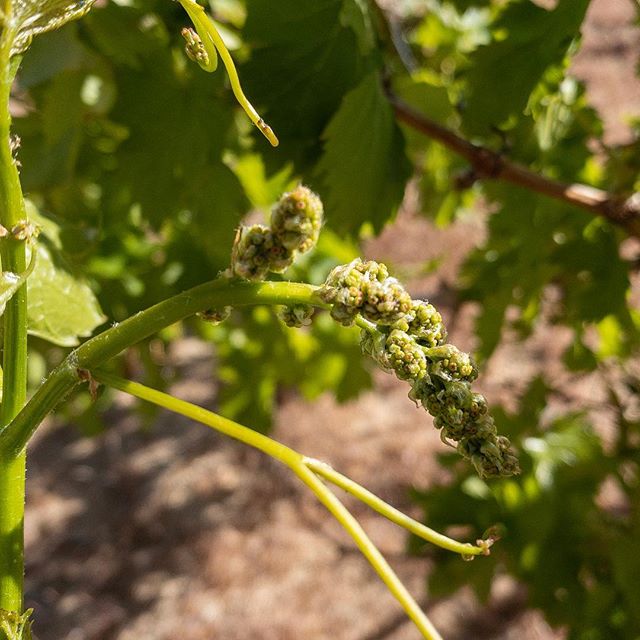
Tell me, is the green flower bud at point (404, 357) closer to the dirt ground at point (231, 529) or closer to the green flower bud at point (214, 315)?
the green flower bud at point (214, 315)

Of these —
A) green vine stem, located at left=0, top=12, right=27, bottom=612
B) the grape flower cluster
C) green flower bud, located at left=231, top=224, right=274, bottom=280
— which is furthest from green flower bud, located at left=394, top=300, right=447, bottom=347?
green vine stem, located at left=0, top=12, right=27, bottom=612

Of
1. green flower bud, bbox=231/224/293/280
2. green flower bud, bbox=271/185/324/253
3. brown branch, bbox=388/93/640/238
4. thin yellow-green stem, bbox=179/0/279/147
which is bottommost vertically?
brown branch, bbox=388/93/640/238

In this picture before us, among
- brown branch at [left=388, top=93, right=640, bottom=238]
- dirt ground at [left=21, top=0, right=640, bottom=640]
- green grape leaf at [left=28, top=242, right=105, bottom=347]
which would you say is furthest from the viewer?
dirt ground at [left=21, top=0, right=640, bottom=640]

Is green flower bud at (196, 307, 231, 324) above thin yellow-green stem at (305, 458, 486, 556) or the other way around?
above

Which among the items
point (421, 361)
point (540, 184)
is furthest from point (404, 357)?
point (540, 184)

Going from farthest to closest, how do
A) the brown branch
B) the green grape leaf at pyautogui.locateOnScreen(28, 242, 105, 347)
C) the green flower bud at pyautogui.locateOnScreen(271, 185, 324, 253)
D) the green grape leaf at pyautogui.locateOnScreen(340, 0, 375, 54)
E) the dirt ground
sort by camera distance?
the dirt ground, the brown branch, the green grape leaf at pyautogui.locateOnScreen(340, 0, 375, 54), the green grape leaf at pyautogui.locateOnScreen(28, 242, 105, 347), the green flower bud at pyautogui.locateOnScreen(271, 185, 324, 253)

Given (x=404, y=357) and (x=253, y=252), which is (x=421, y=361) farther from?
(x=253, y=252)

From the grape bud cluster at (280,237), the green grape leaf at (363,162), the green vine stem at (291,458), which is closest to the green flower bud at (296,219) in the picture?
the grape bud cluster at (280,237)

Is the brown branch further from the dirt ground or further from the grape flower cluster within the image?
the dirt ground
